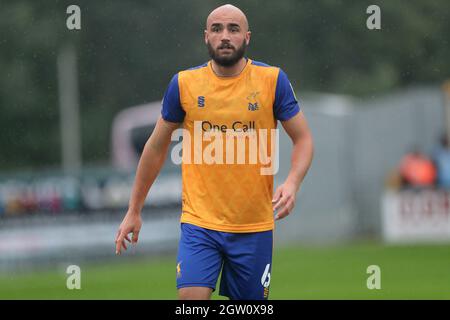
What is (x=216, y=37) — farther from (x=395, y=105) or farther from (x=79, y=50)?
(x=79, y=50)

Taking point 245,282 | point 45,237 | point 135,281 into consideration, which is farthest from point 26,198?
point 245,282

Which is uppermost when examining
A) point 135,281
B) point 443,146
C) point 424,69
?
→ point 424,69

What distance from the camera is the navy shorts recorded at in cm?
762

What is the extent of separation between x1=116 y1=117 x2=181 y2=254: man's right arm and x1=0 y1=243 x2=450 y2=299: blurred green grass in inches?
222

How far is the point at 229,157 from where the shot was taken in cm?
774

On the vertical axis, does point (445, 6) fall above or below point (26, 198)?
above

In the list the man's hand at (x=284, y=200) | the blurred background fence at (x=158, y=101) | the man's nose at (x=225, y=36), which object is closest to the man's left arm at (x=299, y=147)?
the man's hand at (x=284, y=200)

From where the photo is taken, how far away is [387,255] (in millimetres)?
19422

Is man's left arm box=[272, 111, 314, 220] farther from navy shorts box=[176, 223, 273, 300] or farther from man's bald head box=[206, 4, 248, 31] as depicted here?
man's bald head box=[206, 4, 248, 31]

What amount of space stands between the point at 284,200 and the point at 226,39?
1.09 metres

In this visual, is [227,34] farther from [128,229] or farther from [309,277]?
[309,277]

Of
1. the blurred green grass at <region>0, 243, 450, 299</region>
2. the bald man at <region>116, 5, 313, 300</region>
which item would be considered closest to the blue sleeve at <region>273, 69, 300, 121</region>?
the bald man at <region>116, 5, 313, 300</region>

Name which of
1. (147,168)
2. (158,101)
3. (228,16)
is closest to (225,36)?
(228,16)

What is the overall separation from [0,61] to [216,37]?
2162 cm
